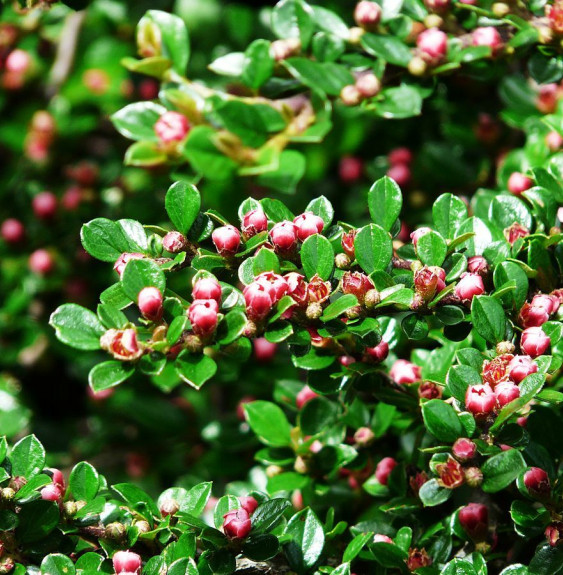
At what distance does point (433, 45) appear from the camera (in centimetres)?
129

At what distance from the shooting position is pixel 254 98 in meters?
1.42

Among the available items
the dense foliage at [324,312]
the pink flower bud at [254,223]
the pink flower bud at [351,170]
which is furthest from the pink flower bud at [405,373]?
the pink flower bud at [351,170]

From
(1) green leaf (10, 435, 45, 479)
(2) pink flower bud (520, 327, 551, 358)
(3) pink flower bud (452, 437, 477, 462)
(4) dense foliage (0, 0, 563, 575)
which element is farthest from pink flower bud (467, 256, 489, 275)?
(1) green leaf (10, 435, 45, 479)

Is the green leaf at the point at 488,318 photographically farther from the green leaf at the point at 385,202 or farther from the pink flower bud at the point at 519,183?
the pink flower bud at the point at 519,183

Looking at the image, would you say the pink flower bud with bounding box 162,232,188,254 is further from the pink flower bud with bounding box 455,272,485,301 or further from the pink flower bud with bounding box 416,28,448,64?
the pink flower bud with bounding box 416,28,448,64

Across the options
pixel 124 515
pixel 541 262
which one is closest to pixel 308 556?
pixel 124 515

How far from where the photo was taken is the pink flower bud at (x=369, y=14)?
133 cm

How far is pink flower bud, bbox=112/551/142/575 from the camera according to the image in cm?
88

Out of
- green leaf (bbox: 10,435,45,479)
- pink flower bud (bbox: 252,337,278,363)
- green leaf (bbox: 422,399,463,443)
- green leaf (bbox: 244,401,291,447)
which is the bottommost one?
pink flower bud (bbox: 252,337,278,363)

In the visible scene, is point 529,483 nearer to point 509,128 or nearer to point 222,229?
point 222,229

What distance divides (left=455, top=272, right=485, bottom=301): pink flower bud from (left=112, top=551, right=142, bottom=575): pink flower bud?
1.59ft

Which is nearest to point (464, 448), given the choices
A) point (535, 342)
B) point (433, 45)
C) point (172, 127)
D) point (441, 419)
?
point (441, 419)

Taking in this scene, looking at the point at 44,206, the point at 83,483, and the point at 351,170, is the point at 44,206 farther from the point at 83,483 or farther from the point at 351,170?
the point at 83,483

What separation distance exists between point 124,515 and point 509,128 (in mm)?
1198
